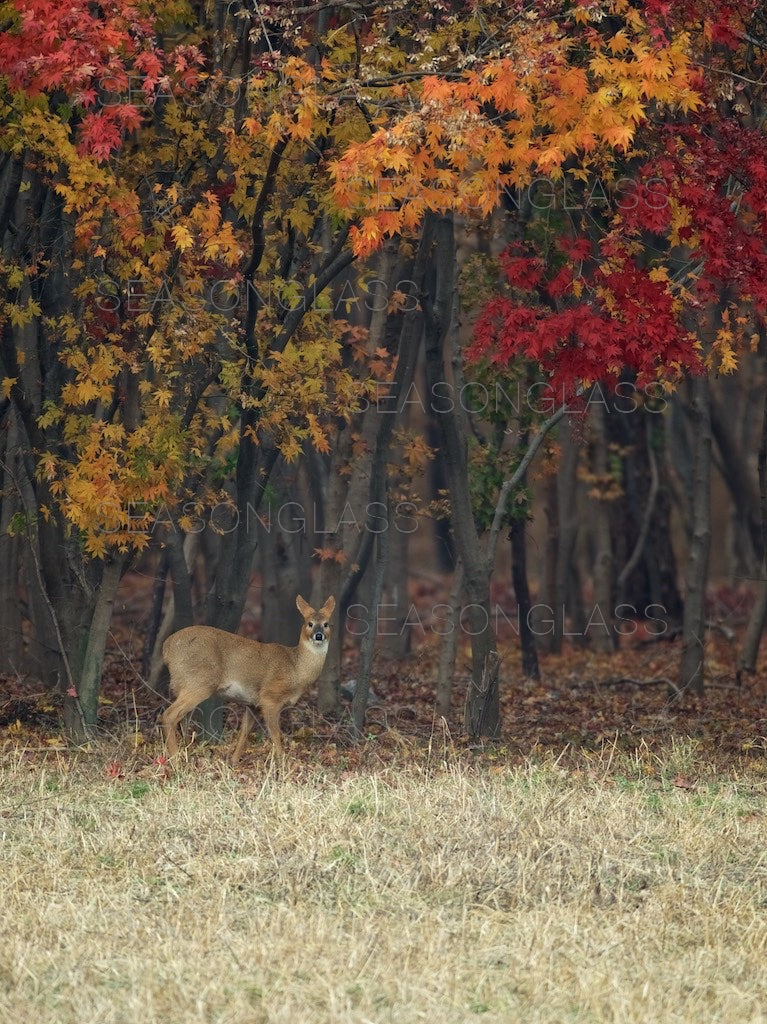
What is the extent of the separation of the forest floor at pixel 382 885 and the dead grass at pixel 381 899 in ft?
0.05

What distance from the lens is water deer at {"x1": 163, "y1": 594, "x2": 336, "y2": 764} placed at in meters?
13.1

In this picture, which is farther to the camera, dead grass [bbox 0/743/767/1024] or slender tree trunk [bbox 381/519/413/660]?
slender tree trunk [bbox 381/519/413/660]

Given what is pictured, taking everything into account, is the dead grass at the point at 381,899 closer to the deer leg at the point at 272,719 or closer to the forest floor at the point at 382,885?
the forest floor at the point at 382,885

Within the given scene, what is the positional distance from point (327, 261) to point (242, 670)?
337 cm

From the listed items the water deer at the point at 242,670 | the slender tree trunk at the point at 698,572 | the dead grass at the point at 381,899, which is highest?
the slender tree trunk at the point at 698,572

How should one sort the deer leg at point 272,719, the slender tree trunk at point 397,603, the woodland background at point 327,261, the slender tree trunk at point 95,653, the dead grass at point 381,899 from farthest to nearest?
1. the slender tree trunk at point 397,603
2. the deer leg at point 272,719
3. the slender tree trunk at point 95,653
4. the woodland background at point 327,261
5. the dead grass at point 381,899

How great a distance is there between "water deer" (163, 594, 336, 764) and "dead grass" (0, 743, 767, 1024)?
204 cm

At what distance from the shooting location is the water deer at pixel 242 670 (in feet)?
42.9

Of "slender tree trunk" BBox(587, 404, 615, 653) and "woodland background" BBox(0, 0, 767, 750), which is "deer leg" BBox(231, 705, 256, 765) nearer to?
"woodland background" BBox(0, 0, 767, 750)

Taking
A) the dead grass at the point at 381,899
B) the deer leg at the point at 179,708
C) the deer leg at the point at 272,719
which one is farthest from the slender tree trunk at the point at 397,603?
the dead grass at the point at 381,899

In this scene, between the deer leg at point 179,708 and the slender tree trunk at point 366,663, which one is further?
the slender tree trunk at point 366,663

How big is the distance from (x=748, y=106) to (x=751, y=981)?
7.95 meters

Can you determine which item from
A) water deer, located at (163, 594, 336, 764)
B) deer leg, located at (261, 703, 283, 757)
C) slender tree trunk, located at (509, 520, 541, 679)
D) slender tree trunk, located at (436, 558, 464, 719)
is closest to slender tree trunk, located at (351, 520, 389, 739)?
water deer, located at (163, 594, 336, 764)

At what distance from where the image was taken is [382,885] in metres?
8.00
